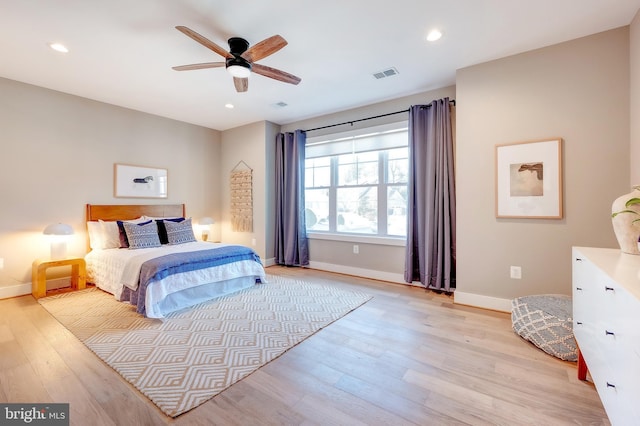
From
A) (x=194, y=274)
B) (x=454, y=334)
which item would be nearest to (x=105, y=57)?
(x=194, y=274)

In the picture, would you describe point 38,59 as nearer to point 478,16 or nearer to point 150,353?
point 150,353

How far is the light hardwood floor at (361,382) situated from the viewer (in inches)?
59.8

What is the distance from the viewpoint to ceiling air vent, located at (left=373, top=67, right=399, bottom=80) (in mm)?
3195

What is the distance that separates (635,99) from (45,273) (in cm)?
638

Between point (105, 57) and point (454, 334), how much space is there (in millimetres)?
4342

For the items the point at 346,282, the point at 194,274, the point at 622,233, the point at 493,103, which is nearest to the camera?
the point at 622,233

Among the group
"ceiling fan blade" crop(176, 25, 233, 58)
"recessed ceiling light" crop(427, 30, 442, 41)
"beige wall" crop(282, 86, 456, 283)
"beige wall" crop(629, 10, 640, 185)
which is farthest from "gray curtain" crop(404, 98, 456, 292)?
"ceiling fan blade" crop(176, 25, 233, 58)

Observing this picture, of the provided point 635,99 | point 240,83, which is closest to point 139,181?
point 240,83

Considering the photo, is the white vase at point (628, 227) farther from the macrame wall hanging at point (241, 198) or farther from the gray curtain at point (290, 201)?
the macrame wall hanging at point (241, 198)

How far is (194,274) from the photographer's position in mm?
3141

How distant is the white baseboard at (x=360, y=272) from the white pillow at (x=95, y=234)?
3139 mm

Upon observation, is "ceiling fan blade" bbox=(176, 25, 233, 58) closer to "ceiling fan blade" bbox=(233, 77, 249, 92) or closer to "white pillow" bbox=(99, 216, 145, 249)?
"ceiling fan blade" bbox=(233, 77, 249, 92)

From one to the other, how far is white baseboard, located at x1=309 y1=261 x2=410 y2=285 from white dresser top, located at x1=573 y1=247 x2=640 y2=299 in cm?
242

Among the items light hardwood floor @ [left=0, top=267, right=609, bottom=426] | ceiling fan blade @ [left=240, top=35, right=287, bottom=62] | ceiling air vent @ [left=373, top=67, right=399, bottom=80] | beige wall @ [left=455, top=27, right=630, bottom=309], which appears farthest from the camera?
ceiling air vent @ [left=373, top=67, right=399, bottom=80]
